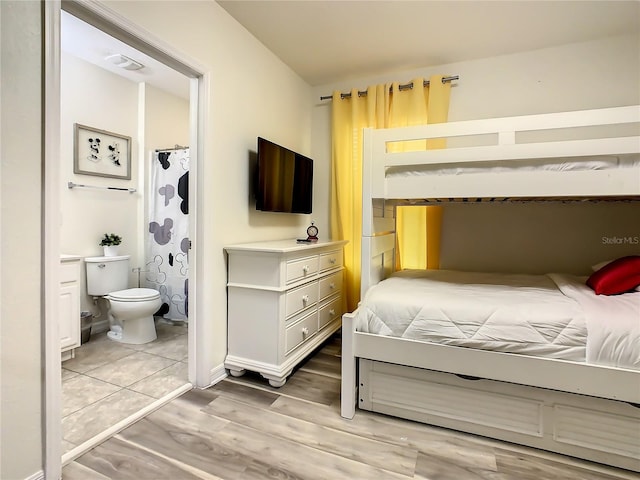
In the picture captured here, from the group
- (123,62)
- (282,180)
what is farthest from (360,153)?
(123,62)

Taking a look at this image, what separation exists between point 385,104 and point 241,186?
151 cm

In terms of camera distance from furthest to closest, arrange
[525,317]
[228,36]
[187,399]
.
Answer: [228,36] < [187,399] < [525,317]

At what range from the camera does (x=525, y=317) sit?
4.61ft

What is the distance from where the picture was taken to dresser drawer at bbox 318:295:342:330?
8.23 ft

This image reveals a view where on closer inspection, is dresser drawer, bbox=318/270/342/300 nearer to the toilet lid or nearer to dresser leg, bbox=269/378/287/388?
dresser leg, bbox=269/378/287/388

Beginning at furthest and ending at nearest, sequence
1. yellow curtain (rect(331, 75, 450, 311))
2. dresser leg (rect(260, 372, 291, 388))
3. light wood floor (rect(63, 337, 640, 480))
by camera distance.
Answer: yellow curtain (rect(331, 75, 450, 311)) → dresser leg (rect(260, 372, 291, 388)) → light wood floor (rect(63, 337, 640, 480))

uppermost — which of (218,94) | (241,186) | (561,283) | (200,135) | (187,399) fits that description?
(218,94)

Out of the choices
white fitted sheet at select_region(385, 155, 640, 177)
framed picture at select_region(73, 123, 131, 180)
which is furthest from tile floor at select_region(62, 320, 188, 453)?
white fitted sheet at select_region(385, 155, 640, 177)

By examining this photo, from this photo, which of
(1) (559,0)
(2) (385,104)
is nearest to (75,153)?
(2) (385,104)

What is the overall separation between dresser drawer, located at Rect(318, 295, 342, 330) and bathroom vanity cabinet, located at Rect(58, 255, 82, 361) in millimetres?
1720

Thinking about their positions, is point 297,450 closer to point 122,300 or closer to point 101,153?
point 122,300

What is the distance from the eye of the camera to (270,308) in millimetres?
1947

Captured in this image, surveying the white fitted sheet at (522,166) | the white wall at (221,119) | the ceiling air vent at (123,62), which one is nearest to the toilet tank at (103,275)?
the white wall at (221,119)

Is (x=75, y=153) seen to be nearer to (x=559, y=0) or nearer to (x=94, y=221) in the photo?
(x=94, y=221)
